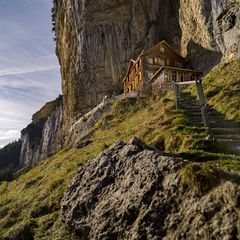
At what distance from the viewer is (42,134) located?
121 meters

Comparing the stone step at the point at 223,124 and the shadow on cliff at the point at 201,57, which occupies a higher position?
the shadow on cliff at the point at 201,57

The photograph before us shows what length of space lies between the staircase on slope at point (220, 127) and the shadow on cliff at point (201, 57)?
26477mm

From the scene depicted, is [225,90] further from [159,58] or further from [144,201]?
[159,58]

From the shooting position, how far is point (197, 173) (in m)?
8.03

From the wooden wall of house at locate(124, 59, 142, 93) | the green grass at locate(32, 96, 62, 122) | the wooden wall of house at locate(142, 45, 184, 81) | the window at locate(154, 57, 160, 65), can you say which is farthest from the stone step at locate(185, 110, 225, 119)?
the green grass at locate(32, 96, 62, 122)

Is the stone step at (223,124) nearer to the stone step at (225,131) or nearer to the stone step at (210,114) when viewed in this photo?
the stone step at (225,131)

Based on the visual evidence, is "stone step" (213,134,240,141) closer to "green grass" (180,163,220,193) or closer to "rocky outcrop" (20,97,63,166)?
"green grass" (180,163,220,193)

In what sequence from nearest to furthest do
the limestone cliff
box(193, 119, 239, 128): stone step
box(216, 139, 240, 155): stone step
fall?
1. box(216, 139, 240, 155): stone step
2. box(193, 119, 239, 128): stone step
3. the limestone cliff

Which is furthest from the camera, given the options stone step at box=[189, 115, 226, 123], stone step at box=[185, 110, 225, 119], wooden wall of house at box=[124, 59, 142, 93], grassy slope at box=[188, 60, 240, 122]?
wooden wall of house at box=[124, 59, 142, 93]

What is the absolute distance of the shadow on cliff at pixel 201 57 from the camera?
159ft

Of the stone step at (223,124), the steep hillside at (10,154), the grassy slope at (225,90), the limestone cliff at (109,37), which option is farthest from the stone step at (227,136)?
the steep hillside at (10,154)

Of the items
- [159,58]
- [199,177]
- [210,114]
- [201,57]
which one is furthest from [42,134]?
[199,177]

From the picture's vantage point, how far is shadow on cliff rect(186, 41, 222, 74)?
159 feet

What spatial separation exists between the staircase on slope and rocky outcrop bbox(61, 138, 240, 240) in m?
4.26
